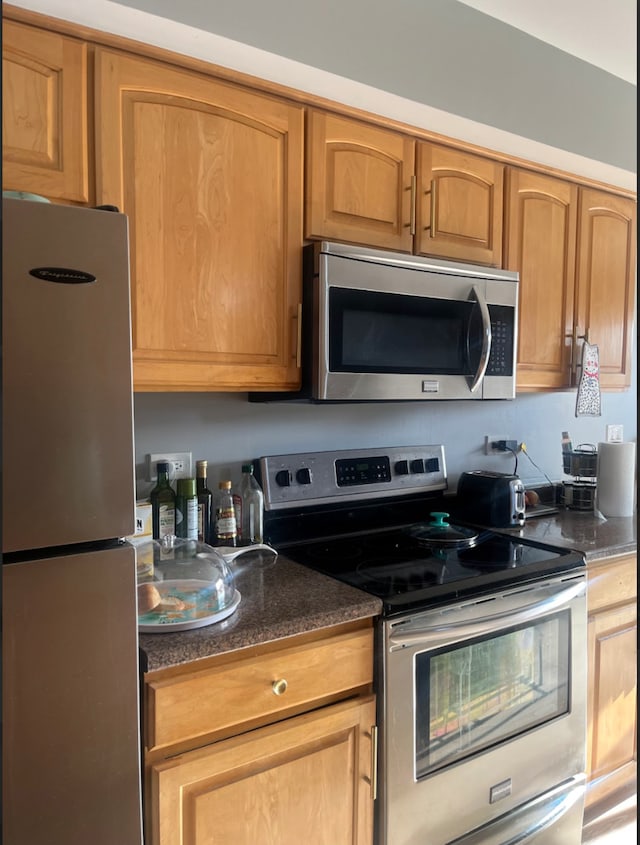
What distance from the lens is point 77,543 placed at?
0.92 meters

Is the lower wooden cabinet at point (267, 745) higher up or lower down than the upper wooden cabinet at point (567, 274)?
lower down

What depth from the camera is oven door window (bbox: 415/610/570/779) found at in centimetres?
147

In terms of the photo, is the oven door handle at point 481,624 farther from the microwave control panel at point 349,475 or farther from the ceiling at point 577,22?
the ceiling at point 577,22

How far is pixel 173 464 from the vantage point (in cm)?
173

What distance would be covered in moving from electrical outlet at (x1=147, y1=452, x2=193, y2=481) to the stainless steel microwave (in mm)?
281

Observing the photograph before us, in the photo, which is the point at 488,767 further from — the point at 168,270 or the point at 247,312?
the point at 168,270

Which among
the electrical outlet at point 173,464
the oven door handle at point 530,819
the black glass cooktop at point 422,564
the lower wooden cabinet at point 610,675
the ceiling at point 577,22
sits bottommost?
the oven door handle at point 530,819

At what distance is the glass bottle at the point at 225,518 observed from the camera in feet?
→ 5.67

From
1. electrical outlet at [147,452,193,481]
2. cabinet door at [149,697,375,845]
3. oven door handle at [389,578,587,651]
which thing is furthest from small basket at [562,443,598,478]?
electrical outlet at [147,452,193,481]

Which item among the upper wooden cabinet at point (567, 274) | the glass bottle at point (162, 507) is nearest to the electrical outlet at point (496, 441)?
the upper wooden cabinet at point (567, 274)

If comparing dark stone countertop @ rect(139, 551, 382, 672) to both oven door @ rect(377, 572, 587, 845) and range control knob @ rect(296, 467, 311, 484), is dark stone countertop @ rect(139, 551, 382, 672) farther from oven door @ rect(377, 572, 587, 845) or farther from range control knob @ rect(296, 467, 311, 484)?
range control knob @ rect(296, 467, 311, 484)

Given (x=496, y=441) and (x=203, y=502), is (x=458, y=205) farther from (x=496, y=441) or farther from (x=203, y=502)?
(x=203, y=502)

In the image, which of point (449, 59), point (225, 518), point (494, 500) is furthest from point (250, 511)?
point (449, 59)

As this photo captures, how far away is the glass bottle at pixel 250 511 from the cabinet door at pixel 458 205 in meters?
0.87
